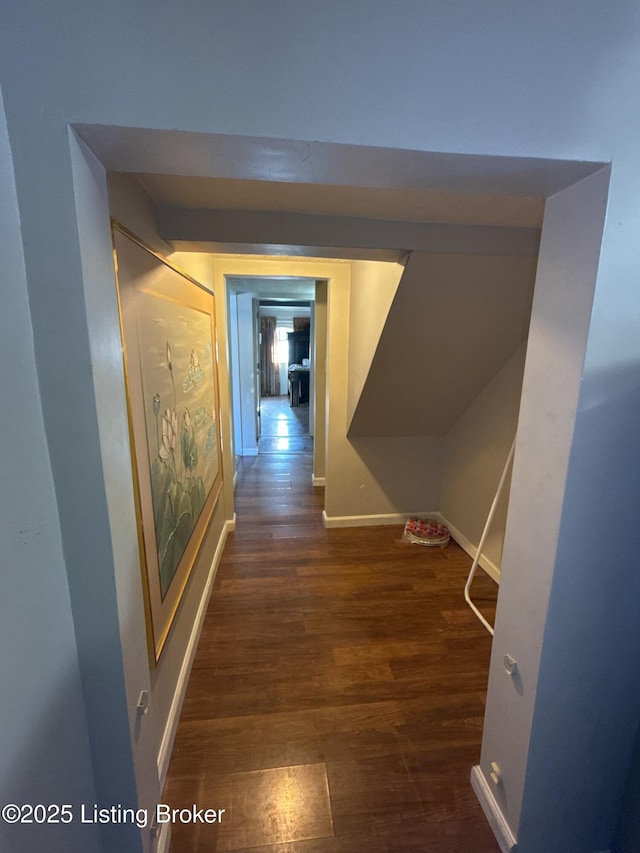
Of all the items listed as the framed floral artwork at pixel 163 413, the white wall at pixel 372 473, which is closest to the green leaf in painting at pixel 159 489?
the framed floral artwork at pixel 163 413

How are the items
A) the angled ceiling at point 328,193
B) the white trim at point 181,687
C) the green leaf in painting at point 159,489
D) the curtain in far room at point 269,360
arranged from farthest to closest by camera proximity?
the curtain in far room at point 269,360 → the white trim at point 181,687 → the green leaf in painting at point 159,489 → the angled ceiling at point 328,193

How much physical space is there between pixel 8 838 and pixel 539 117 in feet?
5.17

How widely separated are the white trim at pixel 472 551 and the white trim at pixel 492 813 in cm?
110

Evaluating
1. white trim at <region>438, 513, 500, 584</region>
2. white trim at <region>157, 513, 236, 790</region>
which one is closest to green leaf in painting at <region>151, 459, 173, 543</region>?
white trim at <region>157, 513, 236, 790</region>

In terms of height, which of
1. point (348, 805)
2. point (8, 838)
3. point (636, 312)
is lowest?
point (348, 805)

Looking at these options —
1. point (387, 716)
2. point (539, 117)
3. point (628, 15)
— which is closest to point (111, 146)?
point (539, 117)

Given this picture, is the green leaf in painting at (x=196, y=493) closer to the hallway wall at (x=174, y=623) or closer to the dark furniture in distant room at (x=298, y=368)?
the hallway wall at (x=174, y=623)

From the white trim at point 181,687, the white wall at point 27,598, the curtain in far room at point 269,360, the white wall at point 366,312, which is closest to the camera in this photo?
the white wall at point 27,598

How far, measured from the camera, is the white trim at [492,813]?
1118 millimetres

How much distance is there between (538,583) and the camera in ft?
3.12

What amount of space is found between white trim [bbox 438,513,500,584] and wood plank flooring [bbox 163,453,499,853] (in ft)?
0.29

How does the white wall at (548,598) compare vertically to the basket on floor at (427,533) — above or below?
above

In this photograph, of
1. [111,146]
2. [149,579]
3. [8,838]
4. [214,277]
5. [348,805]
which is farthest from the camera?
[214,277]

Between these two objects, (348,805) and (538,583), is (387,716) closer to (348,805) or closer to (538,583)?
(348,805)
